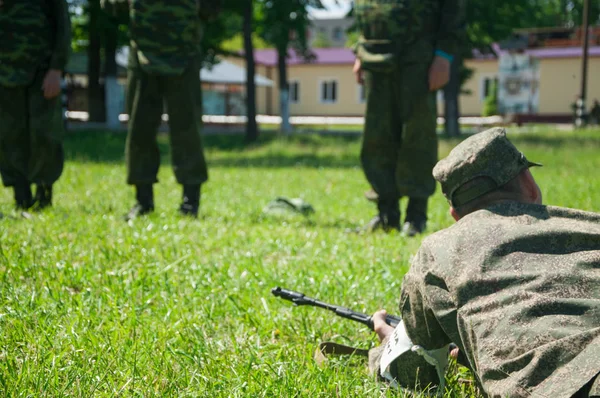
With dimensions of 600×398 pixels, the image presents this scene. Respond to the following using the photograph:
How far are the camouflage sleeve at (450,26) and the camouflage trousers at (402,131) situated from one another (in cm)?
19

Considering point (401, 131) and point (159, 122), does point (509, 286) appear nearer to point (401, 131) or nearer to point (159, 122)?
point (401, 131)

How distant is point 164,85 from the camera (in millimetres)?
5848

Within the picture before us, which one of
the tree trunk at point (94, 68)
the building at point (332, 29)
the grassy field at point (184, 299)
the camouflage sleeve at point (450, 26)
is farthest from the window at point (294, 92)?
the camouflage sleeve at point (450, 26)

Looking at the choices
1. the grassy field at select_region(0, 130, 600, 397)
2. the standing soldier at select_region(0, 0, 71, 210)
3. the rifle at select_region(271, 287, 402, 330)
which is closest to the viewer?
the grassy field at select_region(0, 130, 600, 397)

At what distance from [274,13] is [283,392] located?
73.5 ft

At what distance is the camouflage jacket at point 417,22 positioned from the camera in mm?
5230

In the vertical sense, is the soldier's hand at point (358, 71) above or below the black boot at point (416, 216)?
above

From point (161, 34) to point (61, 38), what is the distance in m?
0.79

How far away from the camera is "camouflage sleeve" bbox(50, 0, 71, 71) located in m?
5.81

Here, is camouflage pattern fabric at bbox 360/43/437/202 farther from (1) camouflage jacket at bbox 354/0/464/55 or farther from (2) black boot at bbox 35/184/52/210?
(2) black boot at bbox 35/184/52/210

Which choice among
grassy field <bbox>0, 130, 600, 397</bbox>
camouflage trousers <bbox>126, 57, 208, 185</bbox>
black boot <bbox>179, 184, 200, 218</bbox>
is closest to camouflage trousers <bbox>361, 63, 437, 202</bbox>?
grassy field <bbox>0, 130, 600, 397</bbox>

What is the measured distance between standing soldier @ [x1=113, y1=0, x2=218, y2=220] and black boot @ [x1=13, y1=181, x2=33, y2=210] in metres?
0.87

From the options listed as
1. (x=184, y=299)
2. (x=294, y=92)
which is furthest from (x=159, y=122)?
(x=294, y=92)

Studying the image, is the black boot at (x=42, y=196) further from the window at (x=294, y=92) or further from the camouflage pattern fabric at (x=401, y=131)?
the window at (x=294, y=92)
